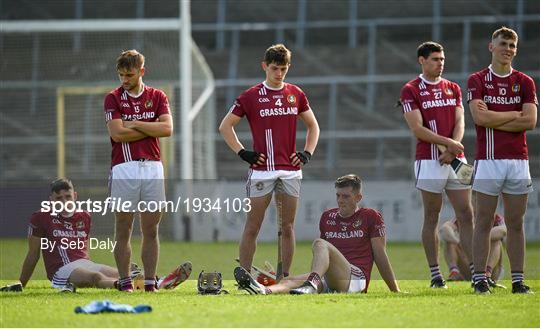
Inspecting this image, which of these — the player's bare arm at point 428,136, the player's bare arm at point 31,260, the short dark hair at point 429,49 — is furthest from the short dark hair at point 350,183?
the player's bare arm at point 31,260

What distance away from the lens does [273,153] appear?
31.5ft

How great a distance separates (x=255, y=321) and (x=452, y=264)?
4966mm

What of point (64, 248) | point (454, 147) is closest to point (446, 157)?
point (454, 147)

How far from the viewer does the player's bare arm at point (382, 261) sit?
352 inches

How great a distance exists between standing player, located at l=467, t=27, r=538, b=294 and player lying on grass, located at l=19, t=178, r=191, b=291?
309cm

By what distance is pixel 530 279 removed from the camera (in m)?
11.3

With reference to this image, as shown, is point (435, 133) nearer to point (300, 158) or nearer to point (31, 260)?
point (300, 158)

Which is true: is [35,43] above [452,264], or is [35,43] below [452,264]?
above

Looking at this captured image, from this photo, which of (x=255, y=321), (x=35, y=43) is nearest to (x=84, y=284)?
(x=255, y=321)

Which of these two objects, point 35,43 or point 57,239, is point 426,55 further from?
point 35,43

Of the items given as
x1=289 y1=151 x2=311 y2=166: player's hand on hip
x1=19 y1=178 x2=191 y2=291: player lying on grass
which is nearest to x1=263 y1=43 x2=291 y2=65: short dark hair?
x1=289 y1=151 x2=311 y2=166: player's hand on hip

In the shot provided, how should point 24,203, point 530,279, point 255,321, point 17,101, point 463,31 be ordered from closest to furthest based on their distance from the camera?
point 255,321, point 530,279, point 24,203, point 17,101, point 463,31

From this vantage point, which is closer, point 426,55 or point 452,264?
point 426,55

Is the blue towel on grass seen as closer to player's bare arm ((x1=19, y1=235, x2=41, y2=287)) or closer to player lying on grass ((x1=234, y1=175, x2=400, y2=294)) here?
player lying on grass ((x1=234, y1=175, x2=400, y2=294))
